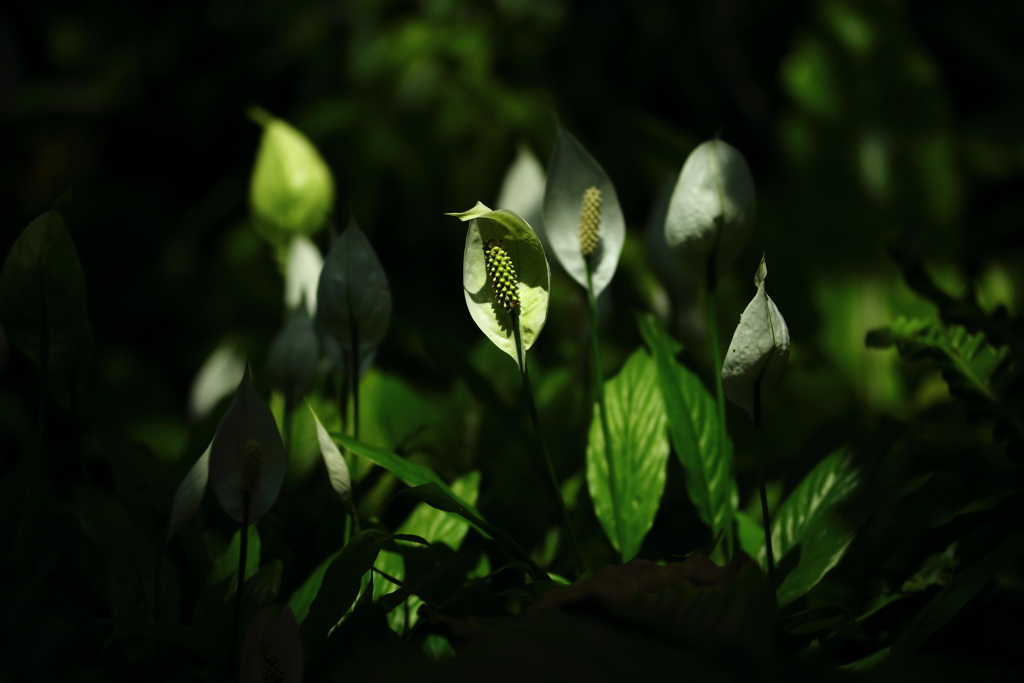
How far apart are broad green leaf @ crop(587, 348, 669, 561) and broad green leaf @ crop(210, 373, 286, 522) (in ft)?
0.41

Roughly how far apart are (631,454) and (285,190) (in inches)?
10.0

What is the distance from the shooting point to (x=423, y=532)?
0.28m

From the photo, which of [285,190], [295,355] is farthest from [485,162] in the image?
[295,355]

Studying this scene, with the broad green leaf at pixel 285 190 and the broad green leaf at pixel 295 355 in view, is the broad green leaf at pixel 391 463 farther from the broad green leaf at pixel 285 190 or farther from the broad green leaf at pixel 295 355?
the broad green leaf at pixel 285 190

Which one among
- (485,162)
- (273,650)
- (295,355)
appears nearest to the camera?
(273,650)

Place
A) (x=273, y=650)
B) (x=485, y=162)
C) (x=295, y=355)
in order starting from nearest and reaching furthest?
(x=273, y=650)
(x=295, y=355)
(x=485, y=162)

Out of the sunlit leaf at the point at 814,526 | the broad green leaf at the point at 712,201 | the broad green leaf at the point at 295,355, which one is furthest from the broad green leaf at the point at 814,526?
the broad green leaf at the point at 295,355

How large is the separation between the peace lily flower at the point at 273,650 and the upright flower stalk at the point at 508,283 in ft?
0.29

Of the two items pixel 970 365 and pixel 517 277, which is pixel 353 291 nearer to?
Result: pixel 517 277

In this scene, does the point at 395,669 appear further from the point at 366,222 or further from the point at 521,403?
the point at 366,222

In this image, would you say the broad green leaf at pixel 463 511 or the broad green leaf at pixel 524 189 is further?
the broad green leaf at pixel 524 189

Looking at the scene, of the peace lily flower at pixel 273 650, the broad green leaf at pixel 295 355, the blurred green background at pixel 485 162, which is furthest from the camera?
the blurred green background at pixel 485 162

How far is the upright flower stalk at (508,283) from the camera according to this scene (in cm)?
20

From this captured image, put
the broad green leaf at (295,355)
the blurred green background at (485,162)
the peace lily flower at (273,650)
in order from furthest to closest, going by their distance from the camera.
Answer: the blurred green background at (485,162) → the broad green leaf at (295,355) → the peace lily flower at (273,650)
